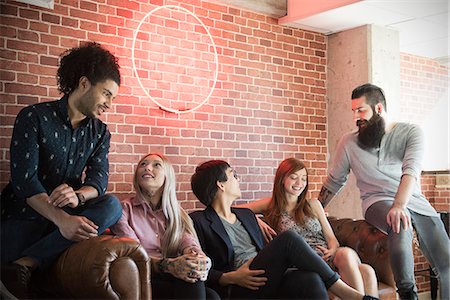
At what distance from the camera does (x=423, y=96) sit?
6160mm

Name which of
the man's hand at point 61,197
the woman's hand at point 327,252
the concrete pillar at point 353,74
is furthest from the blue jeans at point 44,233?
the concrete pillar at point 353,74

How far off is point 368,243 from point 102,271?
2.16 metres

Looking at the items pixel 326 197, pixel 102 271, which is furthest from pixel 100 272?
pixel 326 197

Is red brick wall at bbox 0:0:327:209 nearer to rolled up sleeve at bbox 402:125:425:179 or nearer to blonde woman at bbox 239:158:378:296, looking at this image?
blonde woman at bbox 239:158:378:296

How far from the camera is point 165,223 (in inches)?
133

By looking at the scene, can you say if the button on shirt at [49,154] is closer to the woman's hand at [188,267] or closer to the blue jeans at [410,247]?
the woman's hand at [188,267]

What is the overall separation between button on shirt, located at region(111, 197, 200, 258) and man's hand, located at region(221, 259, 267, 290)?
26cm

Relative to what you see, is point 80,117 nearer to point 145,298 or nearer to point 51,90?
point 51,90

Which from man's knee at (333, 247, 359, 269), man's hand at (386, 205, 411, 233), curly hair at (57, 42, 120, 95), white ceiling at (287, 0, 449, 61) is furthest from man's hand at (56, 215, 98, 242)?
white ceiling at (287, 0, 449, 61)

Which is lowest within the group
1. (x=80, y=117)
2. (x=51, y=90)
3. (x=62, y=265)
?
(x=62, y=265)

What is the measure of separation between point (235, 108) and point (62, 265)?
8.11 ft

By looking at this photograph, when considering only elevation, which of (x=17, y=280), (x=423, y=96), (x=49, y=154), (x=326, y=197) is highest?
(x=423, y=96)

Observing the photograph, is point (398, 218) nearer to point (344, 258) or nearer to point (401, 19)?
point (344, 258)

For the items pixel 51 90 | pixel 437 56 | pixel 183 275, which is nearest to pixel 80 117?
pixel 51 90
